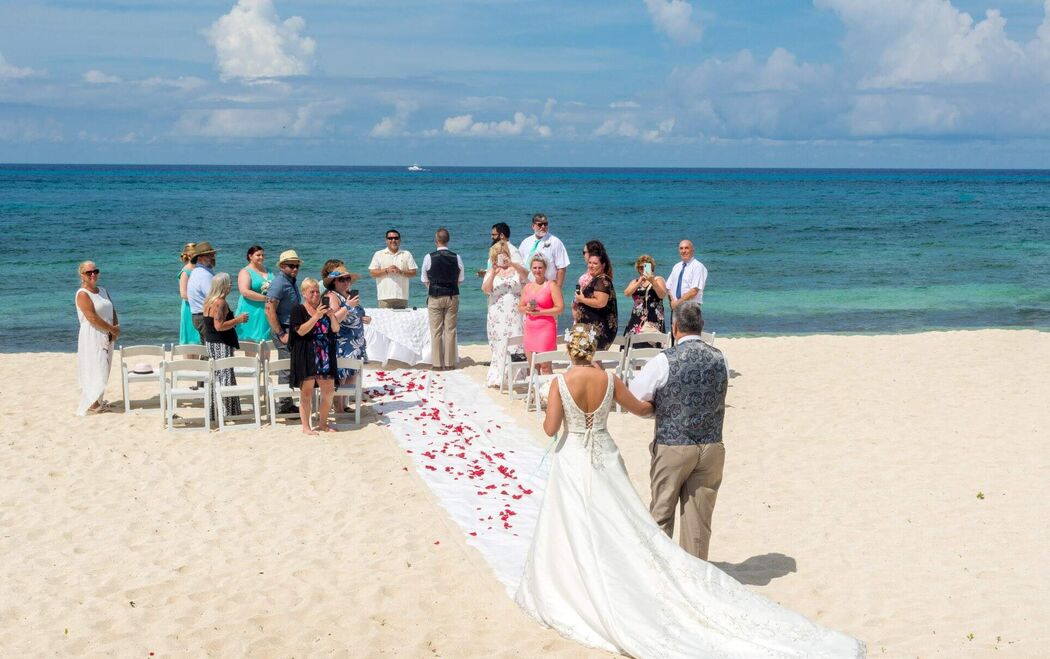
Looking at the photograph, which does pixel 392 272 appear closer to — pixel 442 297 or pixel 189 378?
pixel 442 297

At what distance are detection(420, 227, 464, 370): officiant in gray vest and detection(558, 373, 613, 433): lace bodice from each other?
24.8ft

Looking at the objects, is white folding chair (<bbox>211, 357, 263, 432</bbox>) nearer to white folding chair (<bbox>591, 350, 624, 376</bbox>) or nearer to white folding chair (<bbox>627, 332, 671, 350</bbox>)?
white folding chair (<bbox>591, 350, 624, 376</bbox>)

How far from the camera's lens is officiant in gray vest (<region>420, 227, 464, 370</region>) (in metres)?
13.4

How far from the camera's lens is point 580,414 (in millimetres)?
5770

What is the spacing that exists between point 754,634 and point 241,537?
158 inches

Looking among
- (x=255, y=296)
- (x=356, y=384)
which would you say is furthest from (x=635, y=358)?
(x=255, y=296)

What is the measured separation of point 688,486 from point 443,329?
7939mm

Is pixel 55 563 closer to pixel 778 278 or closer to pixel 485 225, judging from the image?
pixel 778 278

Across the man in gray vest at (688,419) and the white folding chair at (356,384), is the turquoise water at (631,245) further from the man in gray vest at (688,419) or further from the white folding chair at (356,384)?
the man in gray vest at (688,419)

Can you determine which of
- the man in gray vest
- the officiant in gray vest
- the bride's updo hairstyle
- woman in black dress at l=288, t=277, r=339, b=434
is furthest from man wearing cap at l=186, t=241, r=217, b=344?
the man in gray vest

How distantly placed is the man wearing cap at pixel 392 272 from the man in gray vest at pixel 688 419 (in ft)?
27.1

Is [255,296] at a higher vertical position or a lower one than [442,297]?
higher

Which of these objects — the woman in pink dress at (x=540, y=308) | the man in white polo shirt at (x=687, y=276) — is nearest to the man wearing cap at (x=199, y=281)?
the woman in pink dress at (x=540, y=308)

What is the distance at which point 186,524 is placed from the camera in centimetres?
786
